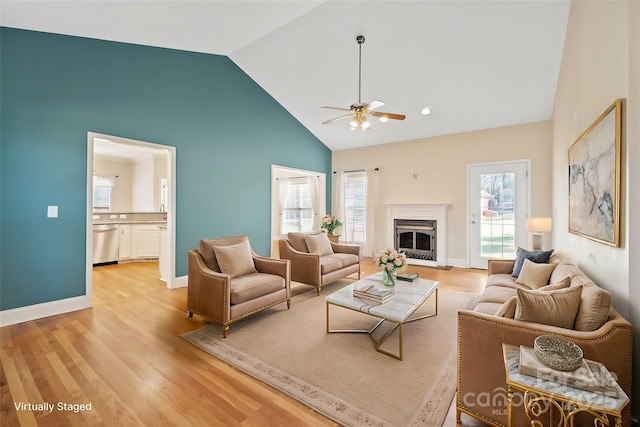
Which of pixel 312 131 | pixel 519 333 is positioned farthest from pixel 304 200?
pixel 519 333

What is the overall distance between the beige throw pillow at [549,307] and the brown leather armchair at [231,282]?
2349mm

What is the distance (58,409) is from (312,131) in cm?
627

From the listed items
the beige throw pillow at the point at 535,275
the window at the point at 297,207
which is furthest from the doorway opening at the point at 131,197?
the beige throw pillow at the point at 535,275

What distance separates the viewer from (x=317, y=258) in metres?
4.15

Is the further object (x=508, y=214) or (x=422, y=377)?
(x=508, y=214)

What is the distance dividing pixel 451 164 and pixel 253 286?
4.87 m

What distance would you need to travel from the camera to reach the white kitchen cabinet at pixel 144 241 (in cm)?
646

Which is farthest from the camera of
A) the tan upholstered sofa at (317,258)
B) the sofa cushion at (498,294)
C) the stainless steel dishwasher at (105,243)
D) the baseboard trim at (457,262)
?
the stainless steel dishwasher at (105,243)

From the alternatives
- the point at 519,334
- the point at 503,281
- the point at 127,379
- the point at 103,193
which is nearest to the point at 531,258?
the point at 503,281

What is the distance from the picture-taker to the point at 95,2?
9.33 ft

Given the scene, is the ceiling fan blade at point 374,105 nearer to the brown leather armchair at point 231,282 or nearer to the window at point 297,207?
the brown leather armchair at point 231,282

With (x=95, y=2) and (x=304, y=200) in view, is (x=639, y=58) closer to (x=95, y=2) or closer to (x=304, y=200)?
(x=95, y=2)

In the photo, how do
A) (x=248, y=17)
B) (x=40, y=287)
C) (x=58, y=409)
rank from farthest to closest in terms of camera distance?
(x=248, y=17) < (x=40, y=287) < (x=58, y=409)

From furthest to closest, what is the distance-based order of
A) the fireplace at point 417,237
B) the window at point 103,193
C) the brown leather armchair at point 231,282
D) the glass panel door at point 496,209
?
the window at point 103,193 < the fireplace at point 417,237 < the glass panel door at point 496,209 < the brown leather armchair at point 231,282
